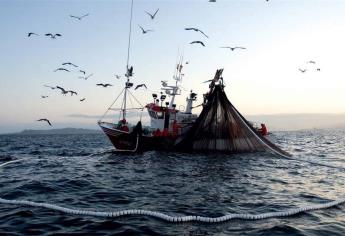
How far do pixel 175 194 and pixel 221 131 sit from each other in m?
15.1

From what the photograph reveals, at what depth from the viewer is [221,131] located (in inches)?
1133

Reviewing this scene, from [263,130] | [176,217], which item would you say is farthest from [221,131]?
[176,217]

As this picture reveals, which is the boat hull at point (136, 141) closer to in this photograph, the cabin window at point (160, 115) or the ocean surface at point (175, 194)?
A: the cabin window at point (160, 115)

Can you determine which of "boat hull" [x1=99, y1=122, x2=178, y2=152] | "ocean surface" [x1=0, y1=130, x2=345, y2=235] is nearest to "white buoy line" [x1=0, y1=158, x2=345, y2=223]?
"ocean surface" [x1=0, y1=130, x2=345, y2=235]

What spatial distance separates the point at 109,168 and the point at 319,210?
44.2 ft

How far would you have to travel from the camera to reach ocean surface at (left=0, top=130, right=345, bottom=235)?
10.0m

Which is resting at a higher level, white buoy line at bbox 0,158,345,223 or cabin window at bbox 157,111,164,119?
cabin window at bbox 157,111,164,119

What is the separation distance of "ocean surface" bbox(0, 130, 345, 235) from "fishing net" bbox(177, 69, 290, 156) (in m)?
2.94

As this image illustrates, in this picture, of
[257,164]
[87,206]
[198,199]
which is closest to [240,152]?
[257,164]

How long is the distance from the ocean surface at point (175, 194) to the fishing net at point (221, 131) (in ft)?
9.64

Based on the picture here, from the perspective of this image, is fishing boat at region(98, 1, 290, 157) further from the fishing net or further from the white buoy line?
the white buoy line

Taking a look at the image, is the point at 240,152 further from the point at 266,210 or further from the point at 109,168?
the point at 266,210

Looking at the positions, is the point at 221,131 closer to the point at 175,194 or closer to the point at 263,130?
the point at 263,130

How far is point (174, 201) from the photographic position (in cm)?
1299
